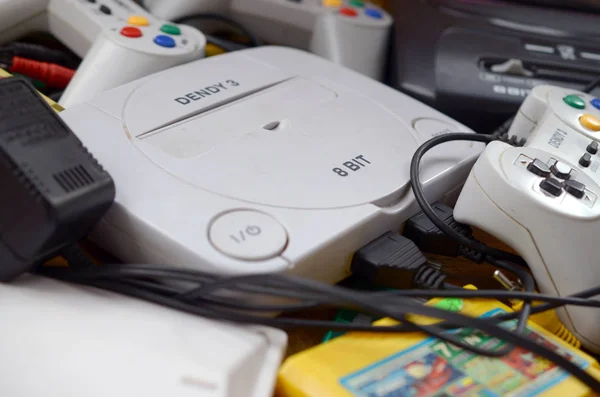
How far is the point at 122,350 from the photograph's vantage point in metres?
0.40

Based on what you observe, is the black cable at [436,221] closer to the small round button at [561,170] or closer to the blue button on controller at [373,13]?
the small round button at [561,170]

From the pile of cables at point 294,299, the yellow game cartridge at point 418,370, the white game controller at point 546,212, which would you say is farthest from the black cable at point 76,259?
the white game controller at point 546,212

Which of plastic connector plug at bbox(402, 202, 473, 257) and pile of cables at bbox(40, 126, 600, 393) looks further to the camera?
plastic connector plug at bbox(402, 202, 473, 257)

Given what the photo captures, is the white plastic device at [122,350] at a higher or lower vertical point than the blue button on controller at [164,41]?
lower

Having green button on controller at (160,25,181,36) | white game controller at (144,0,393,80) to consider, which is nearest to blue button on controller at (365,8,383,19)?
white game controller at (144,0,393,80)

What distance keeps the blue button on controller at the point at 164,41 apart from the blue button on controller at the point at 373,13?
0.29 m

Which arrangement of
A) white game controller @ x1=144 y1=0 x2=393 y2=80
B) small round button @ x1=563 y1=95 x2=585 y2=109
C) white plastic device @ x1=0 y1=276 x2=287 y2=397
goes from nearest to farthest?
white plastic device @ x1=0 y1=276 x2=287 y2=397
small round button @ x1=563 y1=95 x2=585 y2=109
white game controller @ x1=144 y1=0 x2=393 y2=80

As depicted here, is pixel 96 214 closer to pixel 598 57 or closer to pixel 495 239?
pixel 495 239

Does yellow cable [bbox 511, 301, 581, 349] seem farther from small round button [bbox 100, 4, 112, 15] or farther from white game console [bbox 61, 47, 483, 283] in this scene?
small round button [bbox 100, 4, 112, 15]

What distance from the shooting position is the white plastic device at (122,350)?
385 millimetres

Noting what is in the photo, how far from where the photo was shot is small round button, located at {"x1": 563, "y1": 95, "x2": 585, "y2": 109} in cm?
61

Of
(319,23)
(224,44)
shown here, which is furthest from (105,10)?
(319,23)

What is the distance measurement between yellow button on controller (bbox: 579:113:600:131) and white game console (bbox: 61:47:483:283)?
0.10m

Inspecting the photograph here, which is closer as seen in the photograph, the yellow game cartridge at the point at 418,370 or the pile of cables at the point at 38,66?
the yellow game cartridge at the point at 418,370
